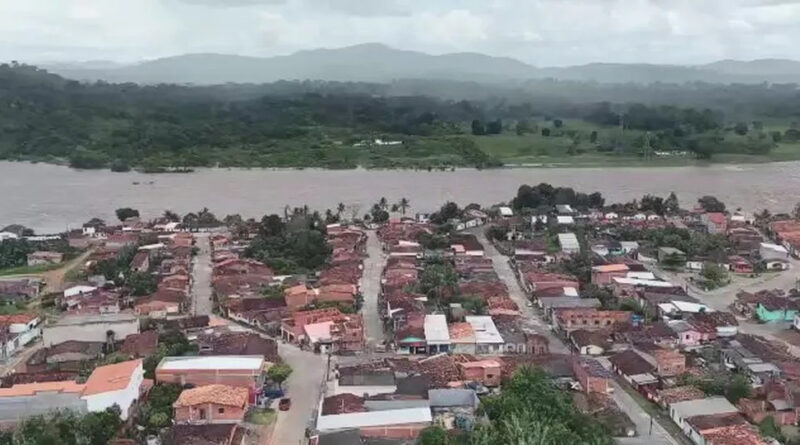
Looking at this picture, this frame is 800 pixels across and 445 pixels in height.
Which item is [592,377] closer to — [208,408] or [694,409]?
[694,409]

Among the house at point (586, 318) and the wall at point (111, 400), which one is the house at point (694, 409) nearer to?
the house at point (586, 318)

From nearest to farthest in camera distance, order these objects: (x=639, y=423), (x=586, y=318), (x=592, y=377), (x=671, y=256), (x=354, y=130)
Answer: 1. (x=639, y=423)
2. (x=592, y=377)
3. (x=586, y=318)
4. (x=671, y=256)
5. (x=354, y=130)

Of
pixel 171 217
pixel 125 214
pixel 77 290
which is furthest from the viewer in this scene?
pixel 125 214

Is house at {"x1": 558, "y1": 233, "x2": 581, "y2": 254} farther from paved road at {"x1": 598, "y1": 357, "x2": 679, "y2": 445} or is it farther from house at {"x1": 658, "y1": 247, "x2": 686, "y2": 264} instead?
paved road at {"x1": 598, "y1": 357, "x2": 679, "y2": 445}

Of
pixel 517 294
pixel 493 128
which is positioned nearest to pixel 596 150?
pixel 493 128

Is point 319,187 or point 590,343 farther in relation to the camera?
point 319,187

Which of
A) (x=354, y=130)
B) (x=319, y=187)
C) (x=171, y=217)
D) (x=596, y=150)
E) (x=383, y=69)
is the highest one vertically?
(x=383, y=69)

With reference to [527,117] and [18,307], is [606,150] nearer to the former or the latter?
[527,117]
